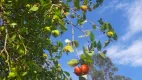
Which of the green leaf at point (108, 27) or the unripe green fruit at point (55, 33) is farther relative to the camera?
the unripe green fruit at point (55, 33)

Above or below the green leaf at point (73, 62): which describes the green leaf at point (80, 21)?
above

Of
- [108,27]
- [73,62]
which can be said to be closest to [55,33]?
[108,27]

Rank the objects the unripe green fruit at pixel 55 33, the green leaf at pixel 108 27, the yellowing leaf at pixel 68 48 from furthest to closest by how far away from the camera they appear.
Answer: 1. the unripe green fruit at pixel 55 33
2. the green leaf at pixel 108 27
3. the yellowing leaf at pixel 68 48

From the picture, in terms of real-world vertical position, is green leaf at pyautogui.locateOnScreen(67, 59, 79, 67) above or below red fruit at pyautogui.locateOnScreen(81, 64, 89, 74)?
above

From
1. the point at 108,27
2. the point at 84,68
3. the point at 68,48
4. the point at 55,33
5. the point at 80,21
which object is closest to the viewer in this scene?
the point at 84,68

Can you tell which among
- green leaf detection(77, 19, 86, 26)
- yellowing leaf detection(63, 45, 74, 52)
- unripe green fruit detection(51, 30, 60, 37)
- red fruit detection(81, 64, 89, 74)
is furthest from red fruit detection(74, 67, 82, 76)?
unripe green fruit detection(51, 30, 60, 37)

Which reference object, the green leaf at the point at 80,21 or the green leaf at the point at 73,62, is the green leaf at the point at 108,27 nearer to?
the green leaf at the point at 80,21

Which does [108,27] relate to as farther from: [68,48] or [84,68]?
[84,68]

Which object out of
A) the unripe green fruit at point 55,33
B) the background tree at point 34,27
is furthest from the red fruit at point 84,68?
the unripe green fruit at point 55,33

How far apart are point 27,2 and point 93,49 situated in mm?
1595

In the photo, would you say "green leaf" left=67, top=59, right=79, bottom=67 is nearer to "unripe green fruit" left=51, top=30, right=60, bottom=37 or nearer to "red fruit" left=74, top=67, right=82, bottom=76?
"red fruit" left=74, top=67, right=82, bottom=76

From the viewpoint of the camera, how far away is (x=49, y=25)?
13.9 ft

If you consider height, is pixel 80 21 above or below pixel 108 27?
above

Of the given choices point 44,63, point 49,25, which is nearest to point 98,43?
point 49,25
